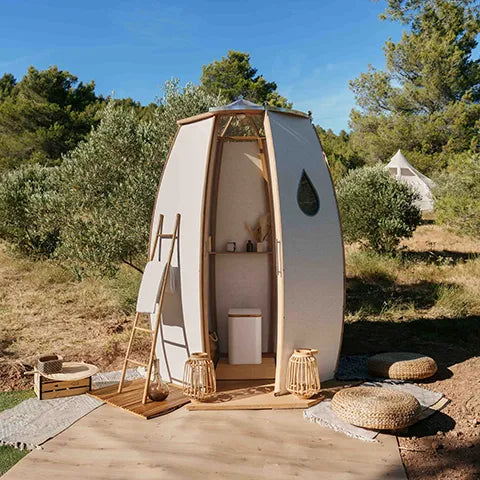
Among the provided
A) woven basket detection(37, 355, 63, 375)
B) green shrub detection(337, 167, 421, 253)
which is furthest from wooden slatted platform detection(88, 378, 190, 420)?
green shrub detection(337, 167, 421, 253)

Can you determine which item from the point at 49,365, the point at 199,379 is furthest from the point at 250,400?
the point at 49,365

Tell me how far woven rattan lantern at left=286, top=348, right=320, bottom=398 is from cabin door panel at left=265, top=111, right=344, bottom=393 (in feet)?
0.50

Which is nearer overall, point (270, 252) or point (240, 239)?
point (270, 252)

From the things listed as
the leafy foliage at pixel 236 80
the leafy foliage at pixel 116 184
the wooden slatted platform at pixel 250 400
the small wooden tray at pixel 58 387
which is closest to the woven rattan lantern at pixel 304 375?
the wooden slatted platform at pixel 250 400

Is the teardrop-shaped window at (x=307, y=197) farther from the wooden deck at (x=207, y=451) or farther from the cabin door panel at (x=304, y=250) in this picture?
the wooden deck at (x=207, y=451)

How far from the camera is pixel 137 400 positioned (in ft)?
17.9

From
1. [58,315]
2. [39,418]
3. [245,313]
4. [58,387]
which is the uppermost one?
[245,313]

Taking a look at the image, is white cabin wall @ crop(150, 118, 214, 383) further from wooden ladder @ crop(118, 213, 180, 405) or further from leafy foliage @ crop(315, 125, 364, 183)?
leafy foliage @ crop(315, 125, 364, 183)

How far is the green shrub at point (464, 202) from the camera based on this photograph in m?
13.2

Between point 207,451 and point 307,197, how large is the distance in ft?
9.45

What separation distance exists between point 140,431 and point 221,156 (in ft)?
12.5

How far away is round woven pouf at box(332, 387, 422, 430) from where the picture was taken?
4539 mm

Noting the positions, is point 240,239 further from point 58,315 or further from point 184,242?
point 58,315

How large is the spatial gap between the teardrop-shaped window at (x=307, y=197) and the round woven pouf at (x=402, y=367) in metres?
2.00
